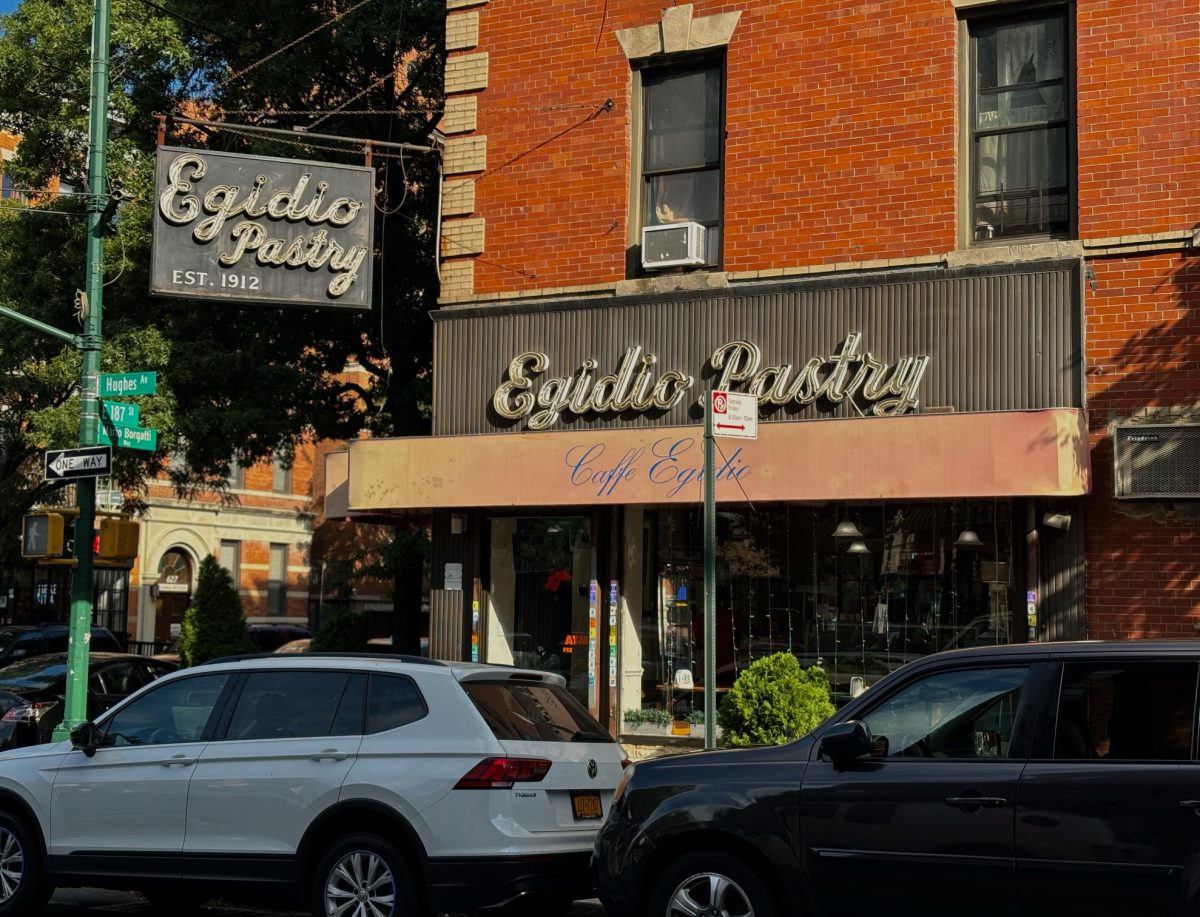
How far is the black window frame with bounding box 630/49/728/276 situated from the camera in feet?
47.3

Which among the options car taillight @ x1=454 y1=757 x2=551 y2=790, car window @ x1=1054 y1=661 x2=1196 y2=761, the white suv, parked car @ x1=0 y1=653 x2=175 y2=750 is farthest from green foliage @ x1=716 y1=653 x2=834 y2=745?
parked car @ x1=0 y1=653 x2=175 y2=750

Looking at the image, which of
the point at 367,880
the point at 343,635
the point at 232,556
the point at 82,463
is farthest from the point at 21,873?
the point at 232,556

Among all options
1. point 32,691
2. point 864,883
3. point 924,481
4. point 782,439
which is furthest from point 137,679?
point 864,883

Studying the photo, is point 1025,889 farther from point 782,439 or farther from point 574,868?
point 782,439

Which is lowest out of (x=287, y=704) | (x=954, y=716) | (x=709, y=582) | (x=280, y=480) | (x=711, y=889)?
(x=711, y=889)

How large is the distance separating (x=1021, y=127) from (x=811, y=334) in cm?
271

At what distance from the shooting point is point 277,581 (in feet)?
168

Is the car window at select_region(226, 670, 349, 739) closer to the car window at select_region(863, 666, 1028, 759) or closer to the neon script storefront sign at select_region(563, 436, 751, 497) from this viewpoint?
the car window at select_region(863, 666, 1028, 759)

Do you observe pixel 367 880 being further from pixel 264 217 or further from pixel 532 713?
pixel 264 217

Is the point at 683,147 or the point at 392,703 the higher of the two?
the point at 683,147

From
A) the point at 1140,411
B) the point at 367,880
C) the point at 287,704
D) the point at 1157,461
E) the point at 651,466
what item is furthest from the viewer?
the point at 651,466

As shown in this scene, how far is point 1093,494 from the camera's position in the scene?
40.5 ft

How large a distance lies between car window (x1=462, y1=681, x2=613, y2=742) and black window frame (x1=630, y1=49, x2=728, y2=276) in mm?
6348

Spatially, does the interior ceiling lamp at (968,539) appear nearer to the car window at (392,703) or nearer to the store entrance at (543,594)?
the store entrance at (543,594)
